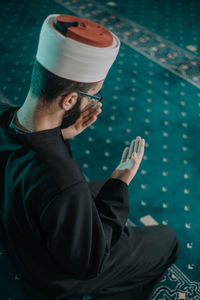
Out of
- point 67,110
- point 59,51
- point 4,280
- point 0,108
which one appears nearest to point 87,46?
point 59,51

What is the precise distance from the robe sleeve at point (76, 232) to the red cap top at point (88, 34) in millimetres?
475

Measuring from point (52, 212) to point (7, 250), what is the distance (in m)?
0.49

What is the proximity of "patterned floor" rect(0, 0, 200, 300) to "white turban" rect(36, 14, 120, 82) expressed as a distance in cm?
87

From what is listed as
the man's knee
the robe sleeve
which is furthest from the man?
the man's knee

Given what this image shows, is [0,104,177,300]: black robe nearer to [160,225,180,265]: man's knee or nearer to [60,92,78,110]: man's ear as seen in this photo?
[60,92,78,110]: man's ear

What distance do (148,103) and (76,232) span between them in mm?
1953

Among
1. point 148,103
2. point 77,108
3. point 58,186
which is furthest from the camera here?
point 148,103

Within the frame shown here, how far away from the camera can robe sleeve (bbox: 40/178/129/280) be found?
104 cm

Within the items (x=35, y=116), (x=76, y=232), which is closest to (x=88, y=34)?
(x=35, y=116)

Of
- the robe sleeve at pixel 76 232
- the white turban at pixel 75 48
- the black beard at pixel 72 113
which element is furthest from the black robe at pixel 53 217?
the white turban at pixel 75 48

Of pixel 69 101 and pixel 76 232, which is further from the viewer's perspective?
pixel 69 101

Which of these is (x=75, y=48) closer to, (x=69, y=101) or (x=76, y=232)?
Result: (x=69, y=101)

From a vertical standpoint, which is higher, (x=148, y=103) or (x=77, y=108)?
(x=77, y=108)

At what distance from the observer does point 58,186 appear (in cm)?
104
